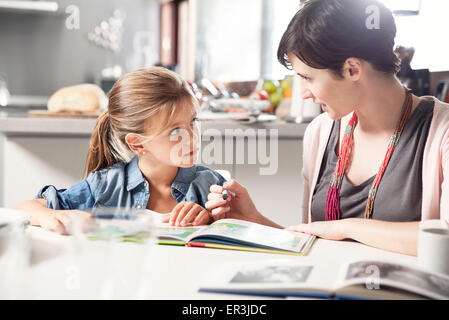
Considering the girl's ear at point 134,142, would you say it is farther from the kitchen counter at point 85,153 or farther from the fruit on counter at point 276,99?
the fruit on counter at point 276,99

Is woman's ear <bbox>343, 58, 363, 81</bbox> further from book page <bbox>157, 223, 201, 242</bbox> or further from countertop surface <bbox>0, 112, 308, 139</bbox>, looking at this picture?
countertop surface <bbox>0, 112, 308, 139</bbox>

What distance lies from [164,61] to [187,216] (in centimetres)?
421

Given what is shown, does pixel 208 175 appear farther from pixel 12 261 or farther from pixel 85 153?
pixel 12 261

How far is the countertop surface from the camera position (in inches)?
81.6

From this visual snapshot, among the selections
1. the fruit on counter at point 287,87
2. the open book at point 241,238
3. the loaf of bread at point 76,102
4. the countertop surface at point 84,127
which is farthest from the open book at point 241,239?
Result: the fruit on counter at point 287,87

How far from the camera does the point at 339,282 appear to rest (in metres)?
0.75

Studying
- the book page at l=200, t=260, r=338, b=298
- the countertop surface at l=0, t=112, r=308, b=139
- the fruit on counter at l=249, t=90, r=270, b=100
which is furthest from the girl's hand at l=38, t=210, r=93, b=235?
the fruit on counter at l=249, t=90, r=270, b=100

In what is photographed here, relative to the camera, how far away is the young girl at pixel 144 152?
56.4 inches

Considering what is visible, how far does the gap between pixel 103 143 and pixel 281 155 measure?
2.86 ft

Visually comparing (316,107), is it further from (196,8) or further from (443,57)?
(196,8)

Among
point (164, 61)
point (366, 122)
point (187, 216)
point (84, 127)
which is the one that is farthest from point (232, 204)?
point (164, 61)

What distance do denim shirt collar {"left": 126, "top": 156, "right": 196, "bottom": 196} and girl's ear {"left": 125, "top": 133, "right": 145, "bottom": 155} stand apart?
47 mm

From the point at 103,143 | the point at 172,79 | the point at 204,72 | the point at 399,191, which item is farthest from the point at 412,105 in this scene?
the point at 204,72

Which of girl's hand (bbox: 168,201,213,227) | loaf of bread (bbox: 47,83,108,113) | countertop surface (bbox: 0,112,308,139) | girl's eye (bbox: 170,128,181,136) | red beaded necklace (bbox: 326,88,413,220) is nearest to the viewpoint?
girl's hand (bbox: 168,201,213,227)
